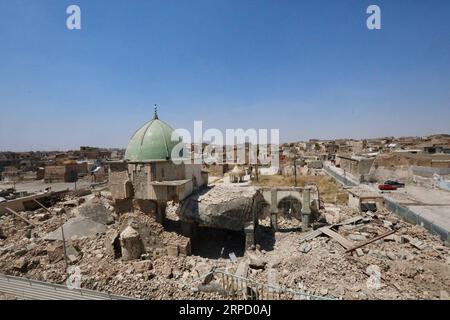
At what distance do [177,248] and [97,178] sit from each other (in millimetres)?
29870

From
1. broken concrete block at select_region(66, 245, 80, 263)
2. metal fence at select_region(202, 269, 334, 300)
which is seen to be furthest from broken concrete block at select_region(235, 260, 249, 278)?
broken concrete block at select_region(66, 245, 80, 263)

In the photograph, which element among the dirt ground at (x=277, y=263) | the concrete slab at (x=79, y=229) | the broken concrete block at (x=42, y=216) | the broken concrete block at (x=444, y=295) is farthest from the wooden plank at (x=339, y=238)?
the broken concrete block at (x=42, y=216)

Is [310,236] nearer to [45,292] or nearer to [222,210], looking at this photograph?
[222,210]

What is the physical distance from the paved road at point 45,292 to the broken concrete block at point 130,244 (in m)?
3.07

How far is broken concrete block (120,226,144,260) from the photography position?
465 inches

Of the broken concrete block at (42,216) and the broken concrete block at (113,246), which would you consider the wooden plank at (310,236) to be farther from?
the broken concrete block at (42,216)

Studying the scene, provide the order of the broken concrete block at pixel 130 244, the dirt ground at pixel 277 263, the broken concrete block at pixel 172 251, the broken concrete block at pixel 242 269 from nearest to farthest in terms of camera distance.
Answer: the dirt ground at pixel 277 263, the broken concrete block at pixel 242 269, the broken concrete block at pixel 130 244, the broken concrete block at pixel 172 251

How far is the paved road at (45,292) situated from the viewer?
8328 millimetres

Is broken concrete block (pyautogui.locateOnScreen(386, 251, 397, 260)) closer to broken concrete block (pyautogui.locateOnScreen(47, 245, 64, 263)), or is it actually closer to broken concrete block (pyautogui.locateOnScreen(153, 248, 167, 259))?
broken concrete block (pyautogui.locateOnScreen(153, 248, 167, 259))

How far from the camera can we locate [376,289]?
870 centimetres
